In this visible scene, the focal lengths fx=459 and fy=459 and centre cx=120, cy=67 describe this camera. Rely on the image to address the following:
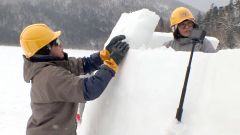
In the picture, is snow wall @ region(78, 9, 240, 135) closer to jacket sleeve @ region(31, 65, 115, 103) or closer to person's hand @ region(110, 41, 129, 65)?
person's hand @ region(110, 41, 129, 65)

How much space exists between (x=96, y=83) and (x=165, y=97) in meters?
0.61

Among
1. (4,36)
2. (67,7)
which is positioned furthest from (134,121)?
(67,7)

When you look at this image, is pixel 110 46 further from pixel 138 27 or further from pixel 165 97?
pixel 165 97

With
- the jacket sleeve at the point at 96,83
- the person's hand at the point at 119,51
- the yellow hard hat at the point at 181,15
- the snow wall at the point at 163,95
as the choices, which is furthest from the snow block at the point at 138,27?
the yellow hard hat at the point at 181,15

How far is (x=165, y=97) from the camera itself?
2.72 metres

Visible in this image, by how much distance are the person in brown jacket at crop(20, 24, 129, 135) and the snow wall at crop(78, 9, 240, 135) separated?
139mm

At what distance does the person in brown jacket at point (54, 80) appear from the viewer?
316cm

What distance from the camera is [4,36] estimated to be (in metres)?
134

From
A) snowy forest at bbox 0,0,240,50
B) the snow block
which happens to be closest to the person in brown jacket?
the snow block

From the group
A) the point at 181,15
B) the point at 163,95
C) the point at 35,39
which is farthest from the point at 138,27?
the point at 181,15

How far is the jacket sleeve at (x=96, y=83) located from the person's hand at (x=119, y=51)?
0.14m

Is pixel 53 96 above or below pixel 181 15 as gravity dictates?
above

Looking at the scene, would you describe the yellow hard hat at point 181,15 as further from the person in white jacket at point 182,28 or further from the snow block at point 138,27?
the snow block at point 138,27

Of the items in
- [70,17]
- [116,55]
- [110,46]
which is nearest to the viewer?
[116,55]
